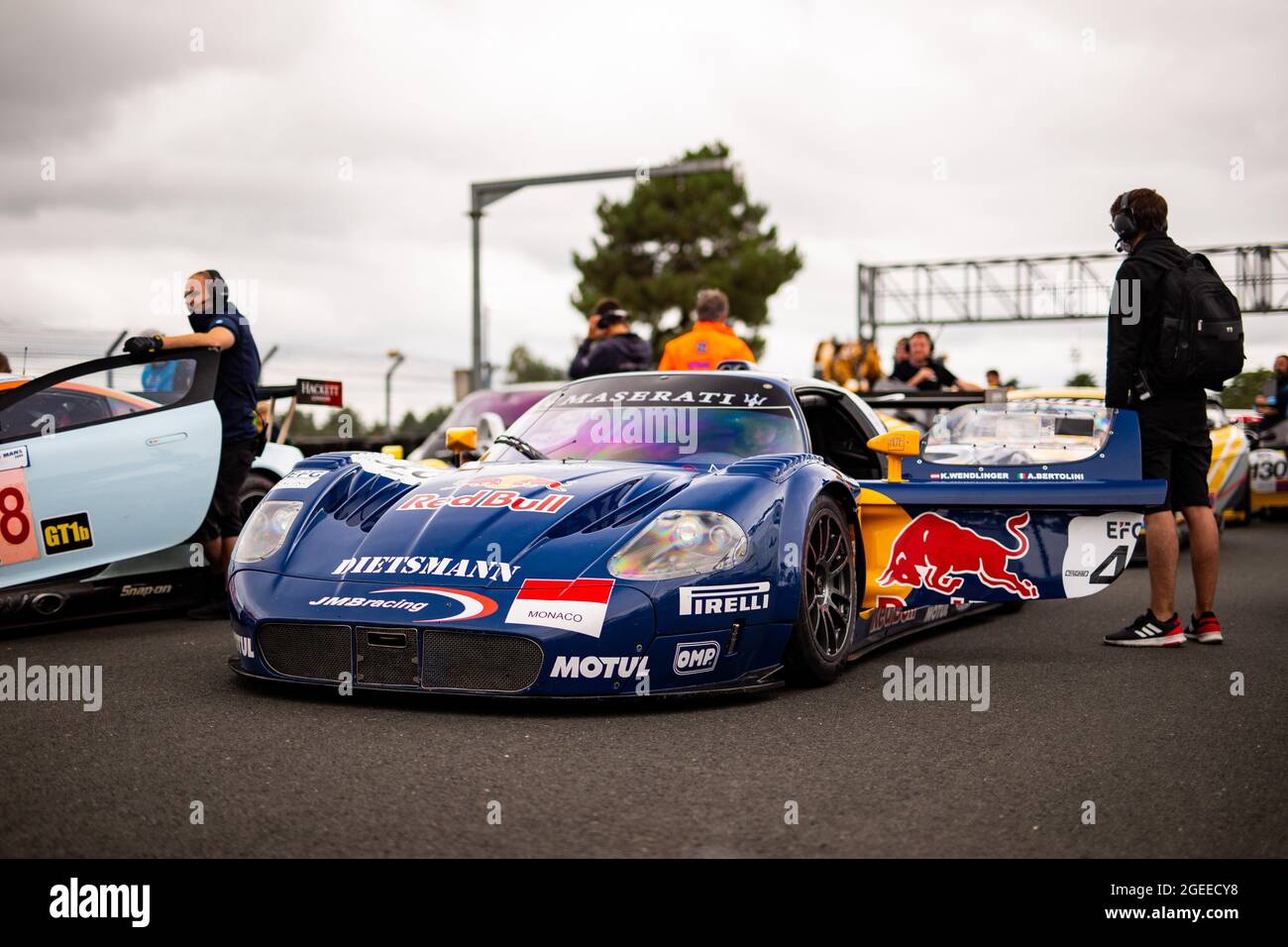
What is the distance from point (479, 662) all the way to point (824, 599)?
53.9 inches

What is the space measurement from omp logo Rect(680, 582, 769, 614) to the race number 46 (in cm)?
320

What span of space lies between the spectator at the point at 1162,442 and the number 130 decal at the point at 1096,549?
708 millimetres

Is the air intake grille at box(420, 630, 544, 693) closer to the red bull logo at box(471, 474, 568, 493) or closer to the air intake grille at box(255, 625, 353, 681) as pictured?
the air intake grille at box(255, 625, 353, 681)

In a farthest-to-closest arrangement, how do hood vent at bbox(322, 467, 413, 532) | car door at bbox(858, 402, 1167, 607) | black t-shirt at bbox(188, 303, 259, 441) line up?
black t-shirt at bbox(188, 303, 259, 441), car door at bbox(858, 402, 1167, 607), hood vent at bbox(322, 467, 413, 532)

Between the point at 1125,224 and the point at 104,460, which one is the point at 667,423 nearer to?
the point at 1125,224

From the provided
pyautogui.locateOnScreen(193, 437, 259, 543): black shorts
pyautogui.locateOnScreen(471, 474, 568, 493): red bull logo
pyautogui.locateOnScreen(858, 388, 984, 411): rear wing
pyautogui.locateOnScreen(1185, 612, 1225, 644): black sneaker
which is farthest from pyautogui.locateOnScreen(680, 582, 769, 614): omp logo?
pyautogui.locateOnScreen(193, 437, 259, 543): black shorts

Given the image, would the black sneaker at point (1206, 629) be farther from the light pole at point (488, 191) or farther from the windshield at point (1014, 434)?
the light pole at point (488, 191)

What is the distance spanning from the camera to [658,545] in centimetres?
430

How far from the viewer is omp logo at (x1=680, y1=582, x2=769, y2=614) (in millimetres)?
4168

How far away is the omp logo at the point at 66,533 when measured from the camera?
19.5 ft
